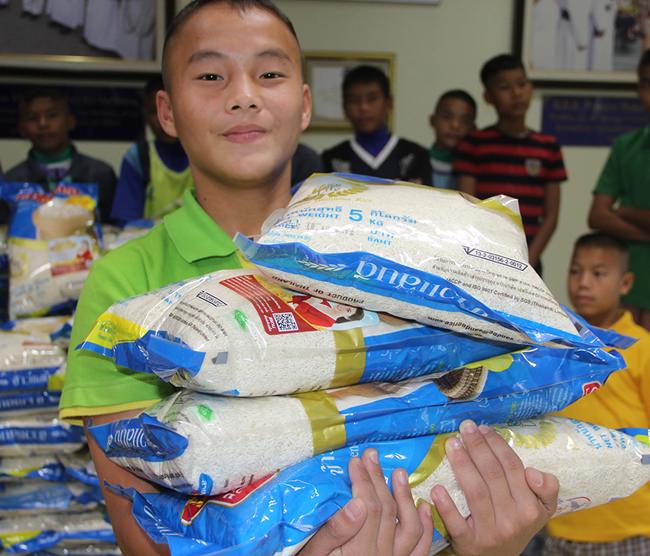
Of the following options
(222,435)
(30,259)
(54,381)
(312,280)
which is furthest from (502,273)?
(30,259)

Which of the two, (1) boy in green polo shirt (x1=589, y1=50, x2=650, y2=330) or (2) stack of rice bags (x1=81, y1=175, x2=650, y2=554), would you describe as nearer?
(2) stack of rice bags (x1=81, y1=175, x2=650, y2=554)

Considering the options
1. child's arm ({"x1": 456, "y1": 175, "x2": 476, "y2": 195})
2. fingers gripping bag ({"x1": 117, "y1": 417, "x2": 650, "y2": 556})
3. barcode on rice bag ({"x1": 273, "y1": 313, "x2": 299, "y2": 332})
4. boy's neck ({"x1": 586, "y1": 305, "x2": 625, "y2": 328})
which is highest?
barcode on rice bag ({"x1": 273, "y1": 313, "x2": 299, "y2": 332})

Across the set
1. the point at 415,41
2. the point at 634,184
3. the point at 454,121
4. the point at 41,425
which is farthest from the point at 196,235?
the point at 415,41

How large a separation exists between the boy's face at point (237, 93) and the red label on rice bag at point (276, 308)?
21 cm

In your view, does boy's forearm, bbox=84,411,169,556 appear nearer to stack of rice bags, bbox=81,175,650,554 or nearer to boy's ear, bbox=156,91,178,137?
stack of rice bags, bbox=81,175,650,554

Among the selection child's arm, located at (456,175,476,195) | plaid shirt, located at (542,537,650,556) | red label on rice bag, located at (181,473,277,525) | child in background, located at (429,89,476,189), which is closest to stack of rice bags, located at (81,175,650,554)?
red label on rice bag, located at (181,473,277,525)

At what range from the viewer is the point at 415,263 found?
80 cm

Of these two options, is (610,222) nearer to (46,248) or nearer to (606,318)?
(606,318)

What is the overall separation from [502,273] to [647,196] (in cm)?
216

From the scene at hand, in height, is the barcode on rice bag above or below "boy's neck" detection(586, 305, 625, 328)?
above

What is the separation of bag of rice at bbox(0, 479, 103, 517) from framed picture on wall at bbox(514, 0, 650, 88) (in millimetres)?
2760

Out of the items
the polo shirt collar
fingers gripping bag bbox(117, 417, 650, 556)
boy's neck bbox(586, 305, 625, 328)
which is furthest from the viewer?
boy's neck bbox(586, 305, 625, 328)

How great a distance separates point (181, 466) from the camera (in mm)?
736

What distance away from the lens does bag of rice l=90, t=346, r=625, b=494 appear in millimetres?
741
